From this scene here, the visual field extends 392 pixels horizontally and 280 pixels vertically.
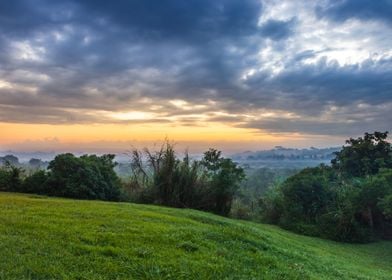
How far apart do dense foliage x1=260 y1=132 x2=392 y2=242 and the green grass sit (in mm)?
11006

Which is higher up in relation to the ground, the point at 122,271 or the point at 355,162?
the point at 355,162

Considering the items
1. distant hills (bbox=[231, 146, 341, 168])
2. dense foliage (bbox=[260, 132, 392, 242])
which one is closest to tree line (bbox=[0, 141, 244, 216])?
dense foliage (bbox=[260, 132, 392, 242])

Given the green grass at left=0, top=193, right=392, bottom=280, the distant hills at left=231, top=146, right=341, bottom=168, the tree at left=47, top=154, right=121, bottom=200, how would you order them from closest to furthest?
the green grass at left=0, top=193, right=392, bottom=280 → the tree at left=47, top=154, right=121, bottom=200 → the distant hills at left=231, top=146, right=341, bottom=168

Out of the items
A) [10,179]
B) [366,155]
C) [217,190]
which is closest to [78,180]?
[10,179]

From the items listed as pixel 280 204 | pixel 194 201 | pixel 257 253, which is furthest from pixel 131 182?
pixel 257 253

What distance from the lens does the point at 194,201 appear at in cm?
2094

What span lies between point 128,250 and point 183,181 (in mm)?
13263

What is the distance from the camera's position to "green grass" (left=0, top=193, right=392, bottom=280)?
630 cm

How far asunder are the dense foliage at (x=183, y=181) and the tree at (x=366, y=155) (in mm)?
10422

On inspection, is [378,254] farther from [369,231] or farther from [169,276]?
[169,276]

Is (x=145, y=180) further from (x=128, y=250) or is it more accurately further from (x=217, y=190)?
(x=128, y=250)

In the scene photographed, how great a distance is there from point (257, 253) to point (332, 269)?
2.65 m

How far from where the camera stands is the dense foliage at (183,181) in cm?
2039

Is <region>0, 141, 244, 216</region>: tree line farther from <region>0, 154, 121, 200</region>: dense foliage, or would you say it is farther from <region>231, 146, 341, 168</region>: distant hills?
<region>231, 146, 341, 168</region>: distant hills
